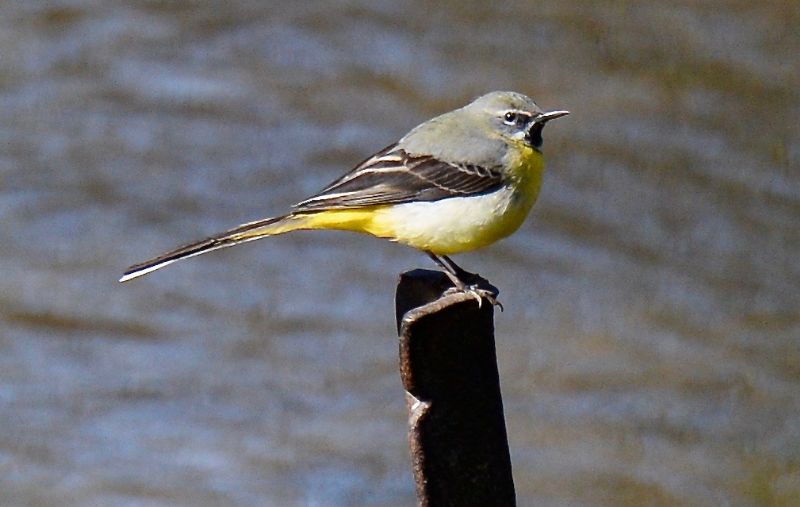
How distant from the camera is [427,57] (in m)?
9.94

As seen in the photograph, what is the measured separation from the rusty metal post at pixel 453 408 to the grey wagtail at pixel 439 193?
163cm

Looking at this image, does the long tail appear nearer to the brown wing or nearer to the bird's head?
Answer: the brown wing

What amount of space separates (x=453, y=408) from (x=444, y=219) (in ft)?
6.06

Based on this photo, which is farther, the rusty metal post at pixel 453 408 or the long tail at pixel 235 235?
the long tail at pixel 235 235

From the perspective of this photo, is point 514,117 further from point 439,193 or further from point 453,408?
point 453,408

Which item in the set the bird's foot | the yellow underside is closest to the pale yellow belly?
the yellow underside

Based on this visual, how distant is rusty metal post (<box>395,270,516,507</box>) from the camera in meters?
3.47

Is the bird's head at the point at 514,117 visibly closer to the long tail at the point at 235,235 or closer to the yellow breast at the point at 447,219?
the yellow breast at the point at 447,219

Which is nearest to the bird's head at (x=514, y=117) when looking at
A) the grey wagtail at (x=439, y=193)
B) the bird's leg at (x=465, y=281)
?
the grey wagtail at (x=439, y=193)

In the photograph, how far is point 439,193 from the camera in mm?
5375

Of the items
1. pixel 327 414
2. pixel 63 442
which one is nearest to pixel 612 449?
pixel 327 414

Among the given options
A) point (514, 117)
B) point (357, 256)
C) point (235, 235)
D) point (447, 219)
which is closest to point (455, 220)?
point (447, 219)

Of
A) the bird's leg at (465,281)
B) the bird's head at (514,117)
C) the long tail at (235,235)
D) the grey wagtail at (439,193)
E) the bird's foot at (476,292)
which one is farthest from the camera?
the bird's head at (514,117)

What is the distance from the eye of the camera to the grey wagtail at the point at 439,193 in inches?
206
